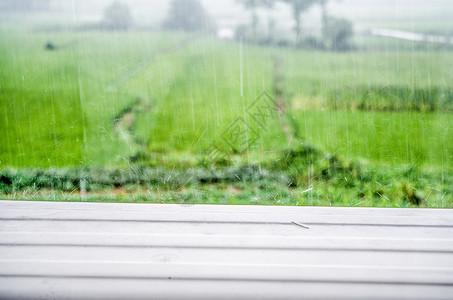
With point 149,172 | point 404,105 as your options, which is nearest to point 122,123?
point 149,172

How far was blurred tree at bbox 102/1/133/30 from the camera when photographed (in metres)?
2.66

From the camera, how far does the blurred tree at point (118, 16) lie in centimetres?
266

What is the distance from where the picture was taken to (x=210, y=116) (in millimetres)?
2697

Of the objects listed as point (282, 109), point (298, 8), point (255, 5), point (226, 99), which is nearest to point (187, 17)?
point (255, 5)

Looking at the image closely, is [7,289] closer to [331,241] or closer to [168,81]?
[331,241]

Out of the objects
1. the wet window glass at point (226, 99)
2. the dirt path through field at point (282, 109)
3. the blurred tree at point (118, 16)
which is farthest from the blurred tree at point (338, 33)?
the blurred tree at point (118, 16)

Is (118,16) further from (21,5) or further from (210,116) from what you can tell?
(210,116)

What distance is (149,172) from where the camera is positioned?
8.64 feet

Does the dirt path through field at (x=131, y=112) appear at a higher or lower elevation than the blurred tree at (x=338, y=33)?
lower

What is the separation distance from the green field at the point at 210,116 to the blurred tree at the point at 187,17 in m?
0.07

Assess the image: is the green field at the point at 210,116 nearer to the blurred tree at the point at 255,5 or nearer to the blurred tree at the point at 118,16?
the blurred tree at the point at 118,16

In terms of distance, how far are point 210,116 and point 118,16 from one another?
0.94m

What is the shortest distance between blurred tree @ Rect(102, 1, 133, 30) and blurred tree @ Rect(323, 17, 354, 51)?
1.35 m

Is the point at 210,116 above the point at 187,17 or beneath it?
beneath
